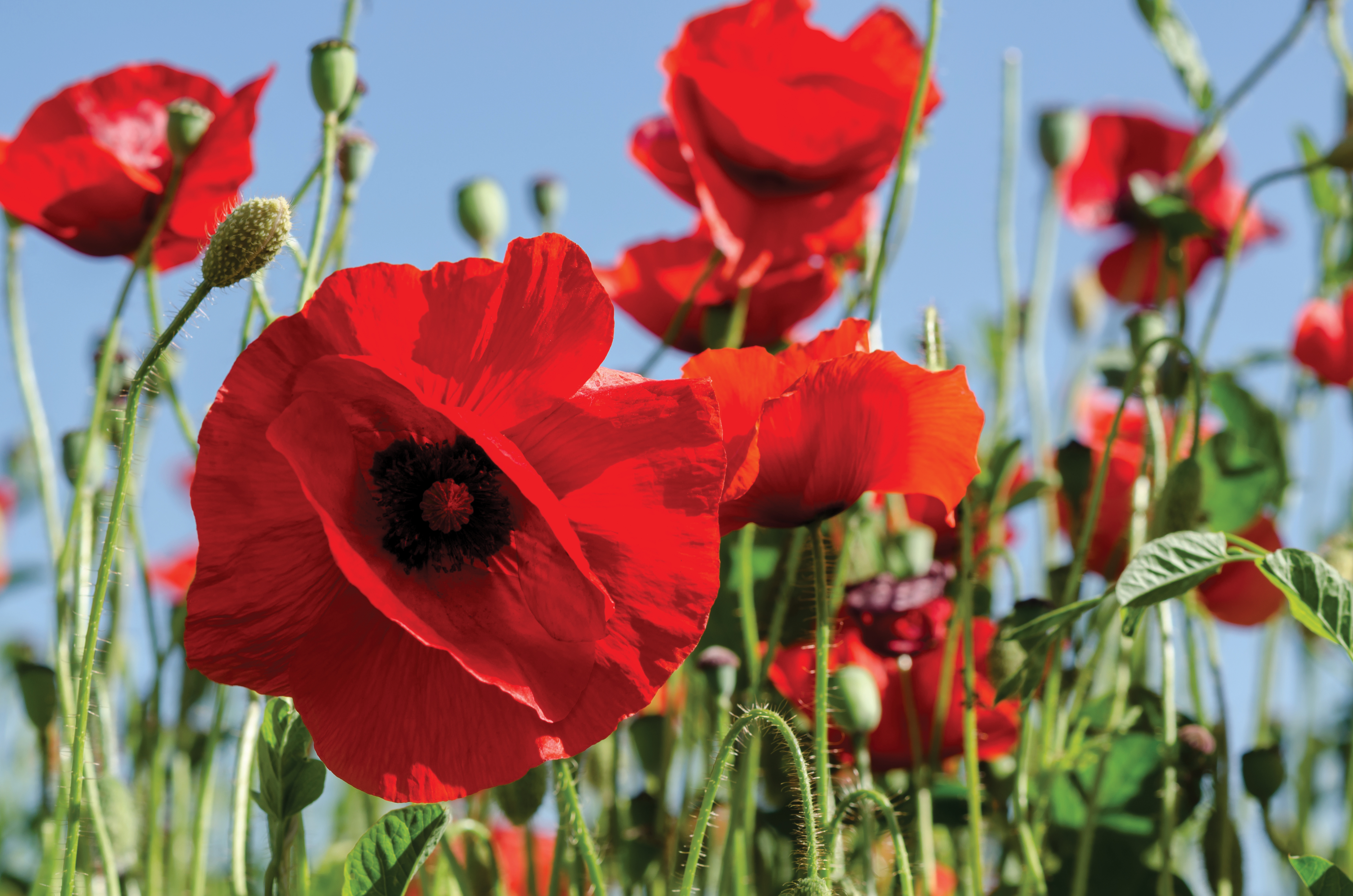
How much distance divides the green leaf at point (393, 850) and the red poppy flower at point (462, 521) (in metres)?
0.03

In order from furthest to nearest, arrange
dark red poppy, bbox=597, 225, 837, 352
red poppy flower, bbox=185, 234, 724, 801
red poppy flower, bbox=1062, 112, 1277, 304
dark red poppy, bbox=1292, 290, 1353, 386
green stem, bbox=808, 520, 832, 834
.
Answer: red poppy flower, bbox=1062, 112, 1277, 304 < dark red poppy, bbox=1292, 290, 1353, 386 < dark red poppy, bbox=597, 225, 837, 352 < green stem, bbox=808, 520, 832, 834 < red poppy flower, bbox=185, 234, 724, 801

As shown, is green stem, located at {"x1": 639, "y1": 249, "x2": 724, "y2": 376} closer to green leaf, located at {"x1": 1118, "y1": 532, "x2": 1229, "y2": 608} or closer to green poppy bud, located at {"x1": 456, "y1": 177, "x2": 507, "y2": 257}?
green poppy bud, located at {"x1": 456, "y1": 177, "x2": 507, "y2": 257}

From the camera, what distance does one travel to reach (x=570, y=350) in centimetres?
44

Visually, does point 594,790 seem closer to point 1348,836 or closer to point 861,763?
point 861,763

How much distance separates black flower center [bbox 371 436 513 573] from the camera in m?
0.49

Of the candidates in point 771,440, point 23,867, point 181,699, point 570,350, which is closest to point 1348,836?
point 771,440

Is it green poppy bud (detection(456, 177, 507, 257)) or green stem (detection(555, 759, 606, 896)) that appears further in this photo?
green poppy bud (detection(456, 177, 507, 257))

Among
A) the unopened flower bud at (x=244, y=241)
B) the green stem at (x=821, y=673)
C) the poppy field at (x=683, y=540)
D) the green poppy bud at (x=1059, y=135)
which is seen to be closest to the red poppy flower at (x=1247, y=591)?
the poppy field at (x=683, y=540)

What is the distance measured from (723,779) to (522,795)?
0.58 ft

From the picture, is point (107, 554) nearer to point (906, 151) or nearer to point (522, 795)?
point (522, 795)

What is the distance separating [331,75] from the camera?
1.99 feet

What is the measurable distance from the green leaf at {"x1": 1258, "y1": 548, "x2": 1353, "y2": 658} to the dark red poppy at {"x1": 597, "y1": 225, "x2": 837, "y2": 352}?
42cm

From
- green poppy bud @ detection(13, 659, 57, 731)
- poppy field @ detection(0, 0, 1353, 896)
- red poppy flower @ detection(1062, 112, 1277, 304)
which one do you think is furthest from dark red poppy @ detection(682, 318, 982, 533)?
red poppy flower @ detection(1062, 112, 1277, 304)

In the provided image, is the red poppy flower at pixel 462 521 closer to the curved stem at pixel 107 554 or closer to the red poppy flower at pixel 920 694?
the curved stem at pixel 107 554
